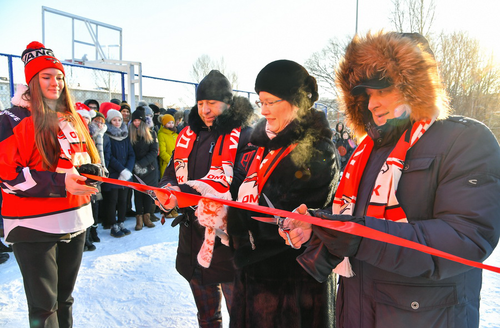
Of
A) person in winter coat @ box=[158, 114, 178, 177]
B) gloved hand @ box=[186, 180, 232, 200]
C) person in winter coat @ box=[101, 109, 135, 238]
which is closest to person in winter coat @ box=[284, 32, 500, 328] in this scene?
gloved hand @ box=[186, 180, 232, 200]

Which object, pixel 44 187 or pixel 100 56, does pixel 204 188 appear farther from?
pixel 100 56

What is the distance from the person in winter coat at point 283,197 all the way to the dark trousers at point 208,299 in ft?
1.55

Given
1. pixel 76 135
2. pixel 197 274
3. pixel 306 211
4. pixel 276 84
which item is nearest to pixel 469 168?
pixel 306 211

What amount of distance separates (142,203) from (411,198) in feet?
17.8

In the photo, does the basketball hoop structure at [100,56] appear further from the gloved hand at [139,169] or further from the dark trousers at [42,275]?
the dark trousers at [42,275]

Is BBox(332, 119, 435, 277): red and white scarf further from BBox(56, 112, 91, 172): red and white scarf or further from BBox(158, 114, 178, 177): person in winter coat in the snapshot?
BBox(158, 114, 178, 177): person in winter coat

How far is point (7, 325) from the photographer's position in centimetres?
285

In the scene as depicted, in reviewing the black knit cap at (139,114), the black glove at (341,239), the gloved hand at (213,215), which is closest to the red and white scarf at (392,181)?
the black glove at (341,239)

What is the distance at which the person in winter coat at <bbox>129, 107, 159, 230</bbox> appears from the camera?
5.95 meters

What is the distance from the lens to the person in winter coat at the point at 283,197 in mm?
1760

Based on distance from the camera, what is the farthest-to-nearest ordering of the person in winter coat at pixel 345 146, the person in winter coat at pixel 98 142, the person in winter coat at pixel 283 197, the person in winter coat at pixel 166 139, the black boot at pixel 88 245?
the person in winter coat at pixel 345 146, the person in winter coat at pixel 166 139, the person in winter coat at pixel 98 142, the black boot at pixel 88 245, the person in winter coat at pixel 283 197

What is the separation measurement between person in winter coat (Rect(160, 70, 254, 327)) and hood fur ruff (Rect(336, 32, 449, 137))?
44.0 inches

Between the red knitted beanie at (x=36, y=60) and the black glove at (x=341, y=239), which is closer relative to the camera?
the black glove at (x=341, y=239)

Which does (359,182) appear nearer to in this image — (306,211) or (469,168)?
(306,211)
